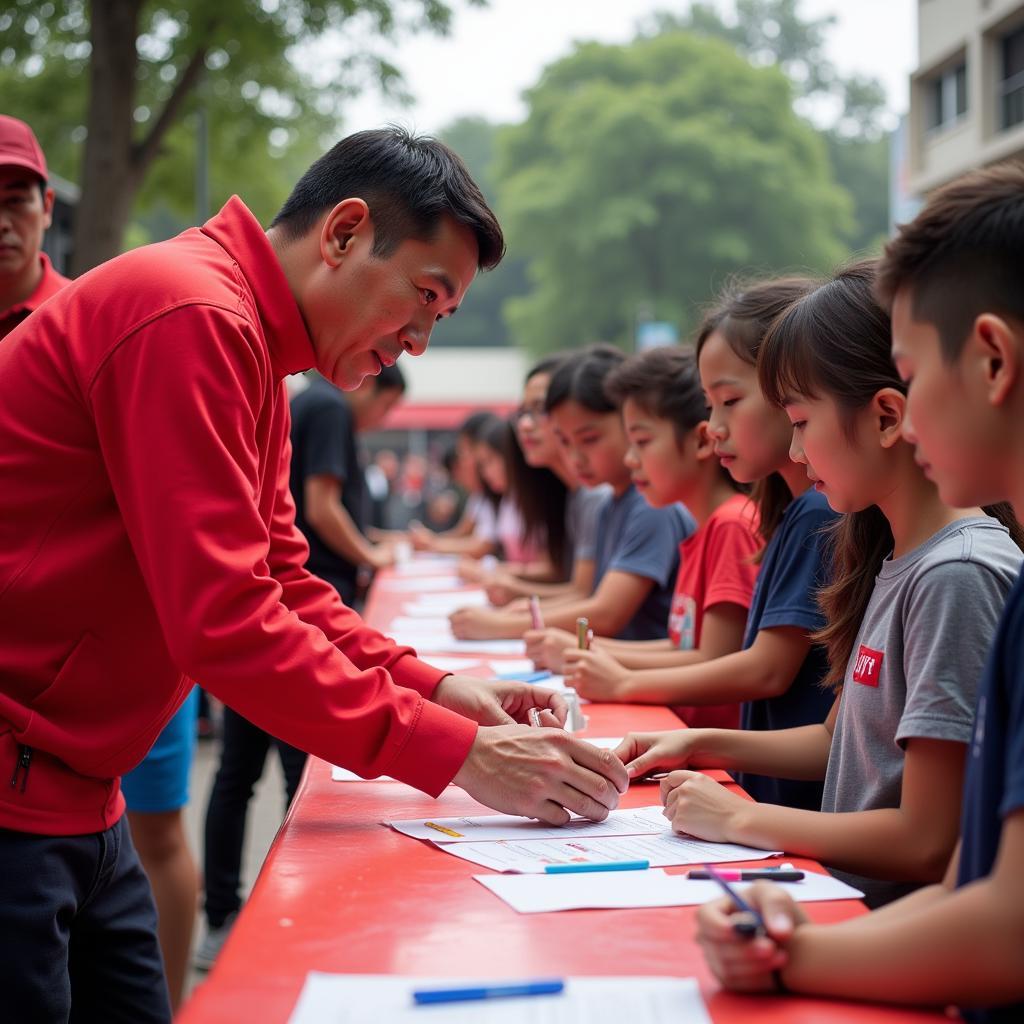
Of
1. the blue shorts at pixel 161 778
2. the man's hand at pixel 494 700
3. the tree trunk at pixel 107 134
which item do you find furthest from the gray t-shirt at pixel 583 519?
the tree trunk at pixel 107 134

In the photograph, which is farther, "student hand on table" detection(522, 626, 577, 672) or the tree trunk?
the tree trunk

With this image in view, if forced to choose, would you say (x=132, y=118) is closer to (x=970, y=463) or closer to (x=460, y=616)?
(x=460, y=616)

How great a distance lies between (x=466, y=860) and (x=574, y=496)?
12.3 ft

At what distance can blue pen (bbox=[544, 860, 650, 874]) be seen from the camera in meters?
1.52

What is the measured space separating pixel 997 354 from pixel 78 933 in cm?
150

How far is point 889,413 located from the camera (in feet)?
5.95

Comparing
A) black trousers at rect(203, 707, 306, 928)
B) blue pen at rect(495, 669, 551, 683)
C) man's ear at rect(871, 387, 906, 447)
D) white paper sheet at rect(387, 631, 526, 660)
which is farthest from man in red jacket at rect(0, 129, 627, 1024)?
black trousers at rect(203, 707, 306, 928)

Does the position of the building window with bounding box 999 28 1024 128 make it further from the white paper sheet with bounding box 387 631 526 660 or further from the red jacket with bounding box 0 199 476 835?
the red jacket with bounding box 0 199 476 835

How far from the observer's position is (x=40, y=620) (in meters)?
1.63

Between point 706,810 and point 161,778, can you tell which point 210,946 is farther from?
point 706,810

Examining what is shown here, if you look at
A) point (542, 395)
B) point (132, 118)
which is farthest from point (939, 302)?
point (132, 118)

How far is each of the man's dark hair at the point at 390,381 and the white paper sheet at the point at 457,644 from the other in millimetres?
1752

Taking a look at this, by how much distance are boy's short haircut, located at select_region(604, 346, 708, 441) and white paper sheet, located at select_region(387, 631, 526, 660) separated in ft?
2.46

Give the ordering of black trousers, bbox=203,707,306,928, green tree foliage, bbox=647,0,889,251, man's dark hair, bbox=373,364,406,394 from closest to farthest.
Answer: black trousers, bbox=203,707,306,928
man's dark hair, bbox=373,364,406,394
green tree foliage, bbox=647,0,889,251
